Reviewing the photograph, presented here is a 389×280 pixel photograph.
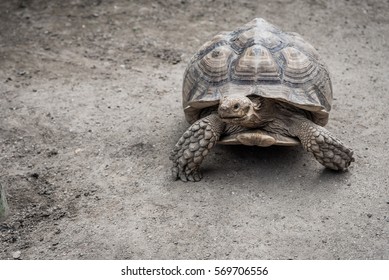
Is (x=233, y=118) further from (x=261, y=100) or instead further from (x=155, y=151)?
(x=155, y=151)

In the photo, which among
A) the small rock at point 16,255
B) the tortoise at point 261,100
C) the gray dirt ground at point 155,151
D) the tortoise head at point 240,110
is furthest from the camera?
the tortoise at point 261,100

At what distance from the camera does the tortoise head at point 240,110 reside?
12.1 feet

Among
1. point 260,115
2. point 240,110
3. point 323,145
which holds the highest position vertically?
point 240,110

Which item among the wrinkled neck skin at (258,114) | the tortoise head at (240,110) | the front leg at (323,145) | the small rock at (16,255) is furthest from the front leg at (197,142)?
the small rock at (16,255)

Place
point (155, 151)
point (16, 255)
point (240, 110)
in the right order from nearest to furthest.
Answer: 1. point (16, 255)
2. point (240, 110)
3. point (155, 151)

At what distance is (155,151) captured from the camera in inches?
177

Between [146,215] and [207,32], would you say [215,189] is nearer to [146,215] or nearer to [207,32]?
[146,215]

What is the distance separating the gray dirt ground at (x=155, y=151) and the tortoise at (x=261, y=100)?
0.24 metres

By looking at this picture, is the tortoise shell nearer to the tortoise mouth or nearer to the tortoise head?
the tortoise head

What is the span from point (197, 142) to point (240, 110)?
1.48ft

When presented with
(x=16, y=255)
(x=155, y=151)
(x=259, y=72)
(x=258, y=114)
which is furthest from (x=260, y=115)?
(x=16, y=255)

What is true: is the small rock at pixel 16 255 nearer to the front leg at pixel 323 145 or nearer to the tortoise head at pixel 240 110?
the tortoise head at pixel 240 110

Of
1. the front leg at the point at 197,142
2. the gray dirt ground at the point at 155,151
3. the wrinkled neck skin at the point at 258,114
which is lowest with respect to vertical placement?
the gray dirt ground at the point at 155,151

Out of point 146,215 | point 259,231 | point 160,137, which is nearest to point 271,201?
point 259,231
